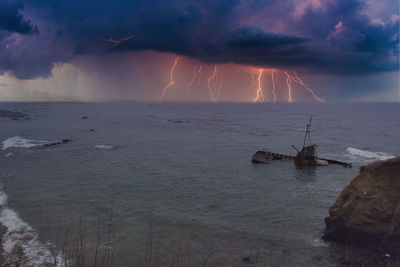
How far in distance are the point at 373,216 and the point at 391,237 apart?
1.22 meters

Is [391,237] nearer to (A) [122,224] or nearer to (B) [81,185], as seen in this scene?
(A) [122,224]

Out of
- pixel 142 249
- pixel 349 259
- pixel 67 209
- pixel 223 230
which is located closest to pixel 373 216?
pixel 349 259

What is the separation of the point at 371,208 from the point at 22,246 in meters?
18.9

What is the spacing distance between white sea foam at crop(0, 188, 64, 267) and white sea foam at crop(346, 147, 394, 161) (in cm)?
4382

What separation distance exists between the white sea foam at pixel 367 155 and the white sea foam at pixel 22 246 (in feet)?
144

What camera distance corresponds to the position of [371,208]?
15.1 metres

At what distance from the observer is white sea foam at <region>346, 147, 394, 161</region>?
43.7 meters

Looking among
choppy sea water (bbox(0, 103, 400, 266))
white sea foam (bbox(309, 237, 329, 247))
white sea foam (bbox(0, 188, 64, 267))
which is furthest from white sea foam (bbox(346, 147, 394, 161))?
white sea foam (bbox(0, 188, 64, 267))

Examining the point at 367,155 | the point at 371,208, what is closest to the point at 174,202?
the point at 371,208

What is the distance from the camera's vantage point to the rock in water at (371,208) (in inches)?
573

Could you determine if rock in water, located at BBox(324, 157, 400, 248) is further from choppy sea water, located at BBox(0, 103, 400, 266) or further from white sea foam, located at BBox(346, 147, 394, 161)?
white sea foam, located at BBox(346, 147, 394, 161)

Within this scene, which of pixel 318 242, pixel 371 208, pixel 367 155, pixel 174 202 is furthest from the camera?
pixel 367 155

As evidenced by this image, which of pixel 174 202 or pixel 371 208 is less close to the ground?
pixel 371 208

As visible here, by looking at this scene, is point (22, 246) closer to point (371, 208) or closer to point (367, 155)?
point (371, 208)
